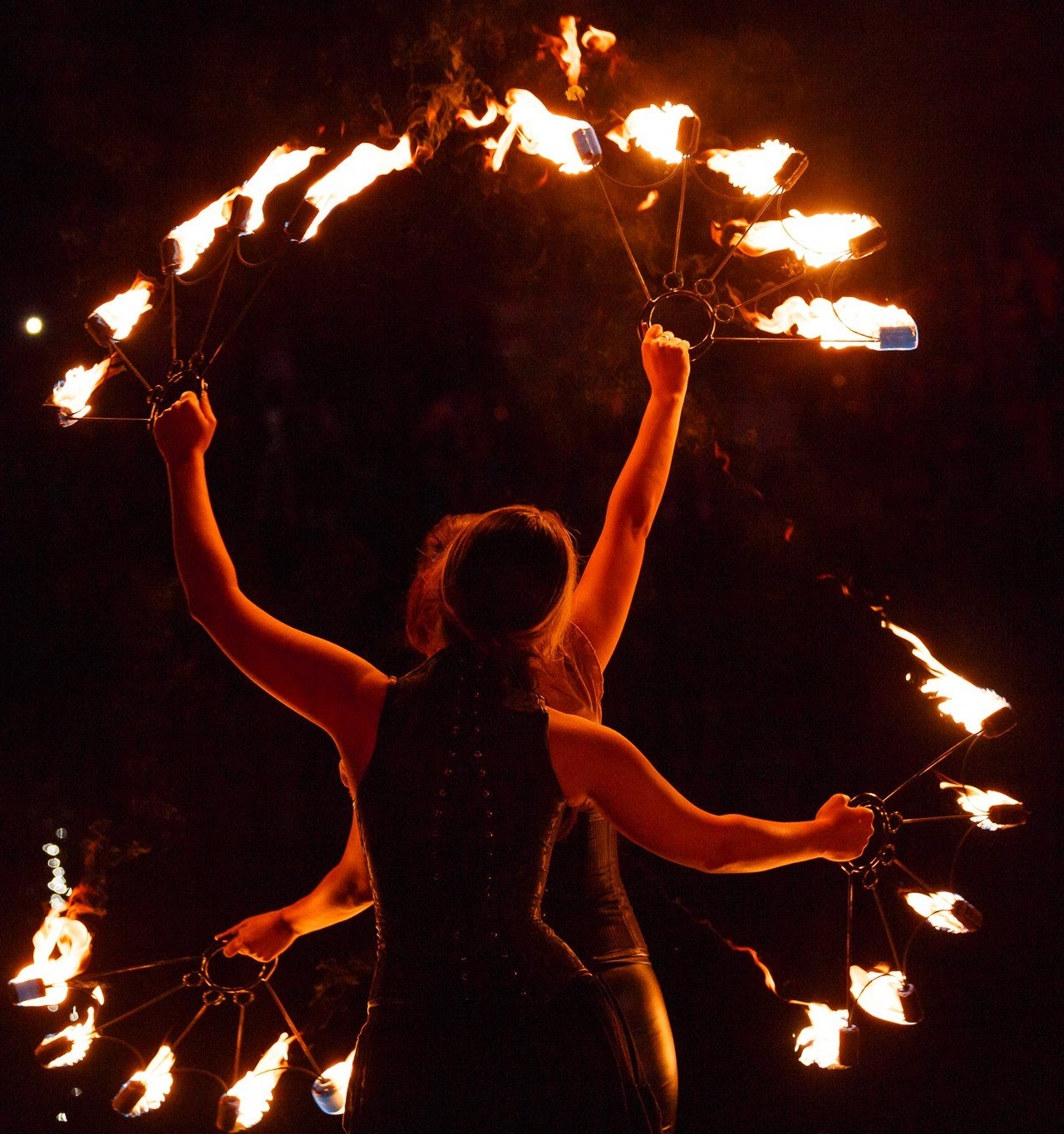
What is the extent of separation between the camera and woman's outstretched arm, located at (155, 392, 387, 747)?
4.80 ft

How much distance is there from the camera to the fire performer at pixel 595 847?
6.01 ft

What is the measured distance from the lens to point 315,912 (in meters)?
2.05

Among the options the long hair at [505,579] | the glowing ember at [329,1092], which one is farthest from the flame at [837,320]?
the glowing ember at [329,1092]

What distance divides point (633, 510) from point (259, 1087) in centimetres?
169

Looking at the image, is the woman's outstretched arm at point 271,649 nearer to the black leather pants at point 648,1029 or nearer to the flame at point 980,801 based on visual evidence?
the black leather pants at point 648,1029

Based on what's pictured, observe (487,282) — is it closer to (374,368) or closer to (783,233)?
(374,368)

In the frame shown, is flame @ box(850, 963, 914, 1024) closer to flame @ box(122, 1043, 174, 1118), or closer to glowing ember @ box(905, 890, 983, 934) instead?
glowing ember @ box(905, 890, 983, 934)

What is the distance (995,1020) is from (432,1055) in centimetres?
220

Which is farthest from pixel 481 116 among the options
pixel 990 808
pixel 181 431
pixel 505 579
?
pixel 990 808

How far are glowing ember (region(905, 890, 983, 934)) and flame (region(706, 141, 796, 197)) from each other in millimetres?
1695

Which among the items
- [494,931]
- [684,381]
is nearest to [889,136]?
[684,381]

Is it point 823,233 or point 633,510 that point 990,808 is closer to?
point 633,510

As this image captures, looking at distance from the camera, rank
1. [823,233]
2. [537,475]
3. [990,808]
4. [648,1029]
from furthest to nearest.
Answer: [537,475], [823,233], [990,808], [648,1029]

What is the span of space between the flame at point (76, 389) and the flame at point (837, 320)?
5.32ft
